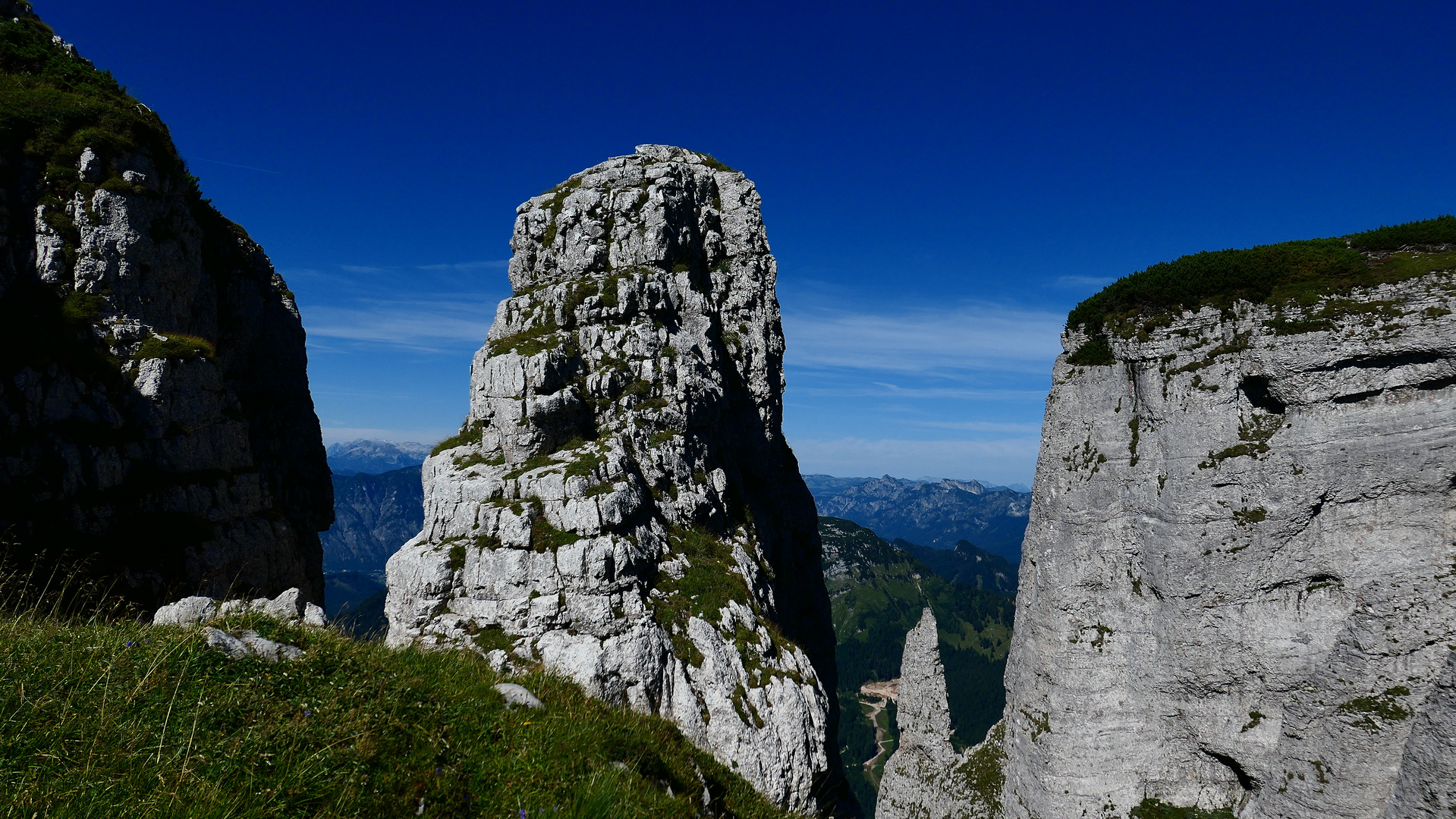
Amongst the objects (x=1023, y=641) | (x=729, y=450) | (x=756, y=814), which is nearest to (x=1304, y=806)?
(x=1023, y=641)

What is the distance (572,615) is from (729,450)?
62.0 feet

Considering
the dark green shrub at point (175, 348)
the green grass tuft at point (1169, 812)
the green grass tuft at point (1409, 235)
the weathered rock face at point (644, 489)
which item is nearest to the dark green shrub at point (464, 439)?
the weathered rock face at point (644, 489)

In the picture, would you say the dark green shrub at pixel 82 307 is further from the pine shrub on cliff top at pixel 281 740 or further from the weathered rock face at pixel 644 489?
the pine shrub on cliff top at pixel 281 740

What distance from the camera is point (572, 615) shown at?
28328 millimetres

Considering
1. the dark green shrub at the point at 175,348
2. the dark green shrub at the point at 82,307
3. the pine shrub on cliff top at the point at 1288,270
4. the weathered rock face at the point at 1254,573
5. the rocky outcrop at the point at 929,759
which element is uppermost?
the pine shrub on cliff top at the point at 1288,270

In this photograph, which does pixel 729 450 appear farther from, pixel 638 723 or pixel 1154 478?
pixel 638 723

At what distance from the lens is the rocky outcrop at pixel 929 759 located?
120 ft

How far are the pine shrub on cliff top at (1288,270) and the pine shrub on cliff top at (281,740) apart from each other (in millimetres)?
30768

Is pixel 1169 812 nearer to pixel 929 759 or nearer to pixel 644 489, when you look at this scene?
pixel 929 759

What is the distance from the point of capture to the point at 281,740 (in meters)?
5.84

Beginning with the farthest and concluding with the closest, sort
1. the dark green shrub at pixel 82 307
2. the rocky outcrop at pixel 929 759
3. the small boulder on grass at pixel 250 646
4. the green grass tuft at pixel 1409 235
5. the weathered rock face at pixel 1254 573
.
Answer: the rocky outcrop at pixel 929 759, the dark green shrub at pixel 82 307, the green grass tuft at pixel 1409 235, the weathered rock face at pixel 1254 573, the small boulder on grass at pixel 250 646

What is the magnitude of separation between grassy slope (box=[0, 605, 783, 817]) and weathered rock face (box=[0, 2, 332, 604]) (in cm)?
2166

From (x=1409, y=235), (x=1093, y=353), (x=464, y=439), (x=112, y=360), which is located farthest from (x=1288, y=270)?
(x=112, y=360)

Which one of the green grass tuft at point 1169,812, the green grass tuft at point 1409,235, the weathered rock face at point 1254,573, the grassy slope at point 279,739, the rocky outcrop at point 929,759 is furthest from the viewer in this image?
the rocky outcrop at point 929,759
